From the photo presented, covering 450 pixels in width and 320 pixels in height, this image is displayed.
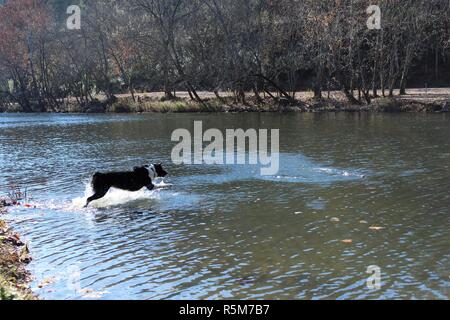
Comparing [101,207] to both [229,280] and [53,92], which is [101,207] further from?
[53,92]

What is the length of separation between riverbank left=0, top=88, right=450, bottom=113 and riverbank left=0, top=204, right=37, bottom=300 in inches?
1649

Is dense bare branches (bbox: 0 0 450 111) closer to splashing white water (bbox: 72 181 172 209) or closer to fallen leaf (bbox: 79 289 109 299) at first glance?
splashing white water (bbox: 72 181 172 209)

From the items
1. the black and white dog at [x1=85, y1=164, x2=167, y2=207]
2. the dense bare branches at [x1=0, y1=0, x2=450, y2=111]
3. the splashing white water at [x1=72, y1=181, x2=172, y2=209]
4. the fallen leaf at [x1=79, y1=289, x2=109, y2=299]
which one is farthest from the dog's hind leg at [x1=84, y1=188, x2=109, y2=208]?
the dense bare branches at [x1=0, y1=0, x2=450, y2=111]

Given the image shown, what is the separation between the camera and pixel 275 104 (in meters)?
57.4

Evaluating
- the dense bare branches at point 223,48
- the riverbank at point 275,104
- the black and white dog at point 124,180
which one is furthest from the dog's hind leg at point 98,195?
the dense bare branches at point 223,48

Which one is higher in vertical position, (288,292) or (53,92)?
(53,92)

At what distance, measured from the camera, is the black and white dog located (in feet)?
55.0

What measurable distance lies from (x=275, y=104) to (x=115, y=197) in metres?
41.3

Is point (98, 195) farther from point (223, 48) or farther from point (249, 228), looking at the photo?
point (223, 48)

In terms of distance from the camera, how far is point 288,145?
29266 mm

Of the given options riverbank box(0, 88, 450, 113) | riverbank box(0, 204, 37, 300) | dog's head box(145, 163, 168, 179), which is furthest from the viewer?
riverbank box(0, 88, 450, 113)

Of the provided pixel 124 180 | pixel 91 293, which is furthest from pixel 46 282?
pixel 124 180

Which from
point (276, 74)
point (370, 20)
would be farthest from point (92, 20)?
point (370, 20)
